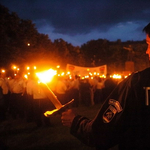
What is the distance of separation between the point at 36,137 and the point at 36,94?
6.72 ft

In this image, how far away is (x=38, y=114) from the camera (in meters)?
9.17

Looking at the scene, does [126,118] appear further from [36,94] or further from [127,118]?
[36,94]

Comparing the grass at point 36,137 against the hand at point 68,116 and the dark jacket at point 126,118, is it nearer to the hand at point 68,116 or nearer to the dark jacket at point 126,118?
the hand at point 68,116

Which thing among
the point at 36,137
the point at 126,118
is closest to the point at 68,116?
the point at 126,118

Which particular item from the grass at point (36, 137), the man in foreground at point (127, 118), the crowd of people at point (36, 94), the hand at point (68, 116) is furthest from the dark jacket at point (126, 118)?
the crowd of people at point (36, 94)

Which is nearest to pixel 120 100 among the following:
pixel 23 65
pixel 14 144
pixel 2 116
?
pixel 14 144

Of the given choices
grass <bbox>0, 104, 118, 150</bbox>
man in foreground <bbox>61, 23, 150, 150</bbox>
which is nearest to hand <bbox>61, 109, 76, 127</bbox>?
man in foreground <bbox>61, 23, 150, 150</bbox>

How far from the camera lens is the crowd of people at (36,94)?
30.2ft

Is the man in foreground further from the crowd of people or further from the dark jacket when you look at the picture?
the crowd of people

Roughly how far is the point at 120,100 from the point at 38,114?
8.01 m

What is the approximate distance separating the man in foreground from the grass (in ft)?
16.0

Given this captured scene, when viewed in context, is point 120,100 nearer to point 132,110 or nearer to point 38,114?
point 132,110

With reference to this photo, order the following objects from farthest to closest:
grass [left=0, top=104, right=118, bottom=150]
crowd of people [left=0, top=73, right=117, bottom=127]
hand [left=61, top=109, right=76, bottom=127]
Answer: crowd of people [left=0, top=73, right=117, bottom=127] → grass [left=0, top=104, right=118, bottom=150] → hand [left=61, top=109, right=76, bottom=127]

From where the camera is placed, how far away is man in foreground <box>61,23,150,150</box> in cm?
143
